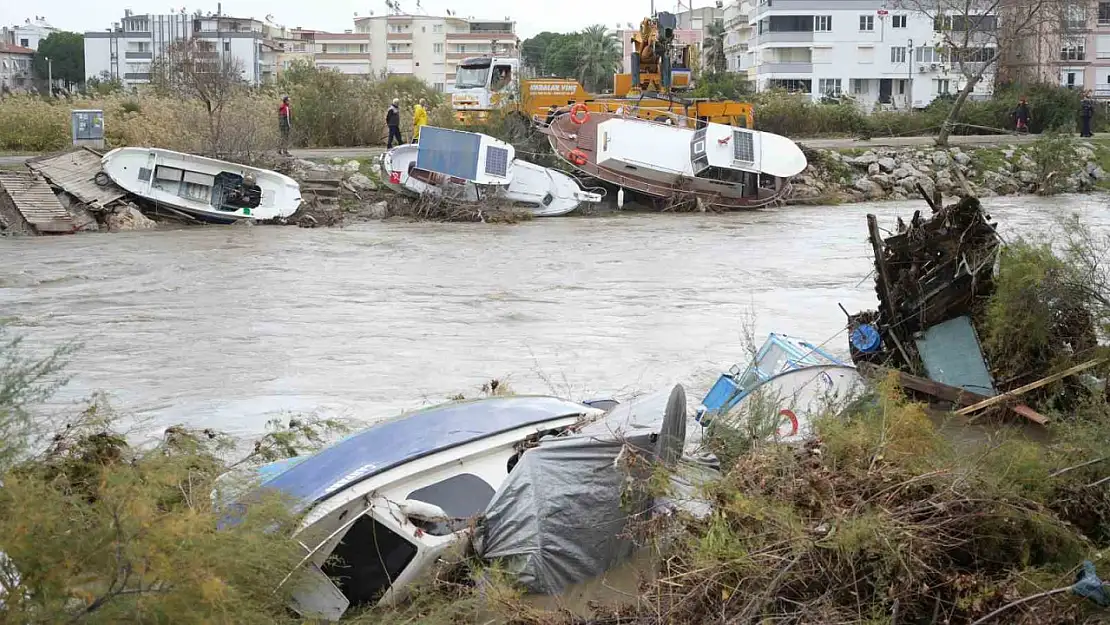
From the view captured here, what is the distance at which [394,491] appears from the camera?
20.1 feet

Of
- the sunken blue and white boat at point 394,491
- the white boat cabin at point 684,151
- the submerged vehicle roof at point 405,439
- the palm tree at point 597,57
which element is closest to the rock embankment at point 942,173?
the white boat cabin at point 684,151

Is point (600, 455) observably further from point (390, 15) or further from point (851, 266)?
point (390, 15)

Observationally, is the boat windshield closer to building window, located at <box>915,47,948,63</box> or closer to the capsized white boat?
the capsized white boat

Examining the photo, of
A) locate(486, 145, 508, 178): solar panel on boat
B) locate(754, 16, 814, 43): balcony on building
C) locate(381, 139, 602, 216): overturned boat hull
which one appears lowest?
locate(381, 139, 602, 216): overturned boat hull

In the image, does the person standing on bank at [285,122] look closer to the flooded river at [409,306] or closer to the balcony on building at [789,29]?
the flooded river at [409,306]

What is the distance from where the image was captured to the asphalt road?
28561mm

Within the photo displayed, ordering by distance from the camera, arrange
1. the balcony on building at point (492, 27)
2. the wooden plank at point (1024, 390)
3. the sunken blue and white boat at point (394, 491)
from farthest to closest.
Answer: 1. the balcony on building at point (492, 27)
2. the wooden plank at point (1024, 390)
3. the sunken blue and white boat at point (394, 491)

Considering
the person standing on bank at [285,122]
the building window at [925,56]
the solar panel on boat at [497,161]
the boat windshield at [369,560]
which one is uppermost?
the building window at [925,56]

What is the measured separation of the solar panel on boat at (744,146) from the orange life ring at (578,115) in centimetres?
342

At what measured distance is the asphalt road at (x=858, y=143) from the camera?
28.6 meters

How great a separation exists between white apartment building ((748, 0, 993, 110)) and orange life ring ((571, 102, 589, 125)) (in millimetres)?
48203

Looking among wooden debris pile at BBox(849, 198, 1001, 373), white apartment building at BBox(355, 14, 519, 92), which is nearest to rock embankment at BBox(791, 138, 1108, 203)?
wooden debris pile at BBox(849, 198, 1001, 373)

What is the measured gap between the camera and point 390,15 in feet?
409

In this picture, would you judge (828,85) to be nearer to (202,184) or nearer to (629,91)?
(629,91)
